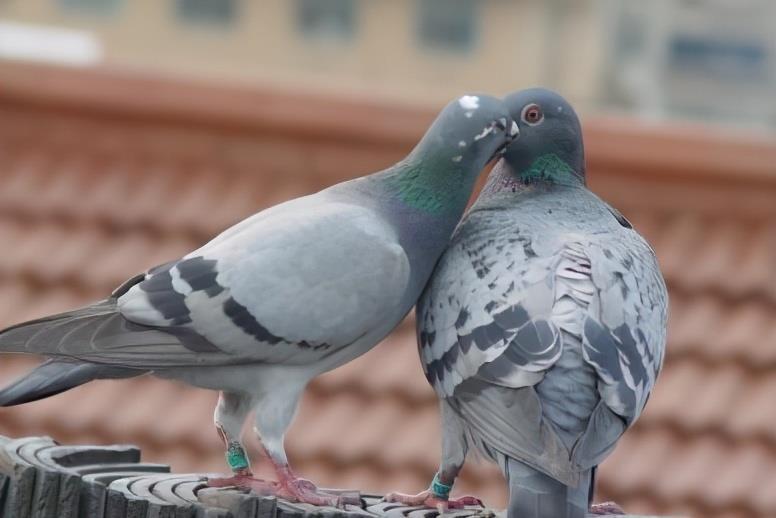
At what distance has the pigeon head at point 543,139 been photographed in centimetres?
272

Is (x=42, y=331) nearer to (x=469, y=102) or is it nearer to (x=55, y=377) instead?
(x=55, y=377)

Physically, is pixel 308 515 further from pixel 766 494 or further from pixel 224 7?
pixel 224 7

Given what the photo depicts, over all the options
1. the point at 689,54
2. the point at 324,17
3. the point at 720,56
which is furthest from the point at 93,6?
the point at 720,56

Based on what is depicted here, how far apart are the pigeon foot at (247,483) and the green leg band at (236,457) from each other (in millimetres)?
16

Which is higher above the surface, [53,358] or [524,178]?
[524,178]

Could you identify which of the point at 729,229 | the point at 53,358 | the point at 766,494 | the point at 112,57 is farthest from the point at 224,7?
the point at 53,358

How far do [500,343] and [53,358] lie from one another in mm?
752

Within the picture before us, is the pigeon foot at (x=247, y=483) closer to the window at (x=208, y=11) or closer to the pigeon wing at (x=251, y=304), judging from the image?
the pigeon wing at (x=251, y=304)

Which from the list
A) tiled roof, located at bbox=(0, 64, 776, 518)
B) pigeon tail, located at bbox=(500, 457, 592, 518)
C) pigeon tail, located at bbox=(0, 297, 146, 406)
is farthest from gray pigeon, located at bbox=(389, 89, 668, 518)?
tiled roof, located at bbox=(0, 64, 776, 518)

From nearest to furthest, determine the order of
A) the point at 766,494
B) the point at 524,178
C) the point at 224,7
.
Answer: the point at 524,178
the point at 766,494
the point at 224,7

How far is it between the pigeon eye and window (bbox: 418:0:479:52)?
7.15 ft

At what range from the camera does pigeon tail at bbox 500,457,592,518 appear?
2268 mm

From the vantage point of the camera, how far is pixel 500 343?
7.85ft

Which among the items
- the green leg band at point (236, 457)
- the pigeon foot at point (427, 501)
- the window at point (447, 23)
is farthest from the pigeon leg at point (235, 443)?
the window at point (447, 23)
